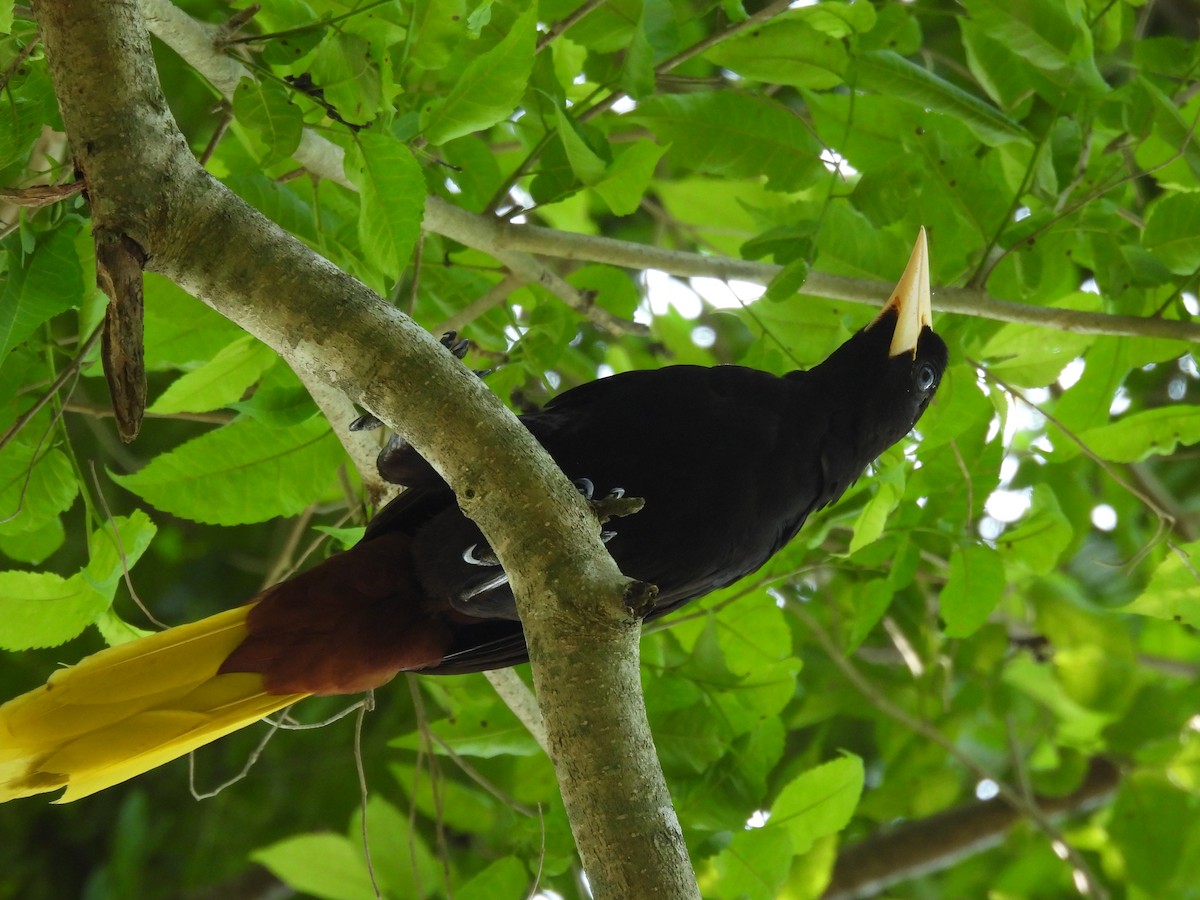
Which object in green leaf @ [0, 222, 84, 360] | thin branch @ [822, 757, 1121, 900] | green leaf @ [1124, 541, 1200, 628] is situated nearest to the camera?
green leaf @ [0, 222, 84, 360]

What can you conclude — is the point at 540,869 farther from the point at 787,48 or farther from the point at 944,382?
the point at 787,48

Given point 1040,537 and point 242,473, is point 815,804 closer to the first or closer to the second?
point 1040,537

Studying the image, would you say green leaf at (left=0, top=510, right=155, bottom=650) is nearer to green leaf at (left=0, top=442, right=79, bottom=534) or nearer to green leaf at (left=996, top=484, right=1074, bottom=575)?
green leaf at (left=0, top=442, right=79, bottom=534)

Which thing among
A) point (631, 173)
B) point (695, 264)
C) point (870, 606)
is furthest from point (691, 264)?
point (870, 606)

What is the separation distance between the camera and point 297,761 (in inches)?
145

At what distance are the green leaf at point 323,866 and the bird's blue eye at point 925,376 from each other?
1422 mm

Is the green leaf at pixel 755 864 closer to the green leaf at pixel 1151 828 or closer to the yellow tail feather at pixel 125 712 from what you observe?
the yellow tail feather at pixel 125 712

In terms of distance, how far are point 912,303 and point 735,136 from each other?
44 centimetres

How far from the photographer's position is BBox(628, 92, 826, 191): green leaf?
2127mm

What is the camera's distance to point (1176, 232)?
2111mm

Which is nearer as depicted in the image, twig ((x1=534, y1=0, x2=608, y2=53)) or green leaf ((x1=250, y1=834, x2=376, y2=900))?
twig ((x1=534, y1=0, x2=608, y2=53))

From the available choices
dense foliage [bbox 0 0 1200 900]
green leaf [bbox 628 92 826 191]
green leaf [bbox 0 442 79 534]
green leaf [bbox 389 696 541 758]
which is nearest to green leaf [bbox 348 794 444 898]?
dense foliage [bbox 0 0 1200 900]

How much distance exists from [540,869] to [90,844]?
271cm

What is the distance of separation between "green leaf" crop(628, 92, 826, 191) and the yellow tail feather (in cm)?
115
